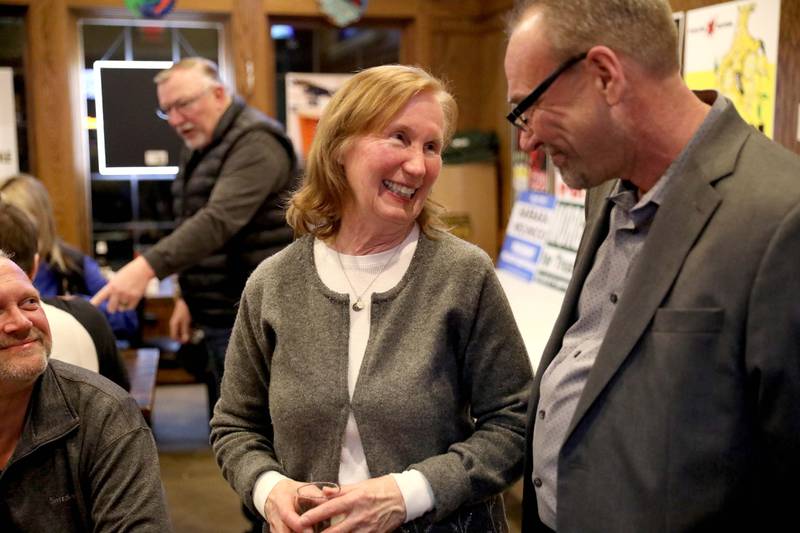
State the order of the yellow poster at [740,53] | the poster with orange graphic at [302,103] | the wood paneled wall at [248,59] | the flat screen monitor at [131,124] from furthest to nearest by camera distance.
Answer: the poster with orange graphic at [302,103], the flat screen monitor at [131,124], the wood paneled wall at [248,59], the yellow poster at [740,53]

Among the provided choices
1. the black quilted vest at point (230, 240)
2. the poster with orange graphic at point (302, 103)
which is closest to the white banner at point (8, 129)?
the poster with orange graphic at point (302, 103)

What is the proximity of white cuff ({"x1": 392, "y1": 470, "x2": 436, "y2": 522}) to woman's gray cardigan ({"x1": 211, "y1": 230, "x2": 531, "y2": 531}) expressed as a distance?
0.01 m

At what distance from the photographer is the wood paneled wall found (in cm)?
564

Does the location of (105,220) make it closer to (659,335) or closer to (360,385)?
(360,385)

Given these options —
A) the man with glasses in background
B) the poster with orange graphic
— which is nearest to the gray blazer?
the man with glasses in background

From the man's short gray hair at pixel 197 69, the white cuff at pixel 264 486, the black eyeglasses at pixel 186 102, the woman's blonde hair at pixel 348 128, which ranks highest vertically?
the man's short gray hair at pixel 197 69

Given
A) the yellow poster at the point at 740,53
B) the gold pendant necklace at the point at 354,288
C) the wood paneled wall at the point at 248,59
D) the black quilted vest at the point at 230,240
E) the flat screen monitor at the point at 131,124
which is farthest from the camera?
the flat screen monitor at the point at 131,124

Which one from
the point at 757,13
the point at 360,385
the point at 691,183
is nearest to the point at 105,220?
the point at 757,13

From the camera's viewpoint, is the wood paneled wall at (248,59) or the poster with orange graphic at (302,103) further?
the poster with orange graphic at (302,103)

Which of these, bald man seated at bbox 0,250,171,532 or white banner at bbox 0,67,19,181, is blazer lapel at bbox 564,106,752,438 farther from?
white banner at bbox 0,67,19,181

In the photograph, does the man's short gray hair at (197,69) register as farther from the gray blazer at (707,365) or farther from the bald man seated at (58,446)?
the gray blazer at (707,365)

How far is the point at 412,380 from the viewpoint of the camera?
1570 mm

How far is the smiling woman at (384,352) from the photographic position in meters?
1.57

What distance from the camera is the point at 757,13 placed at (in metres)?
3.28
